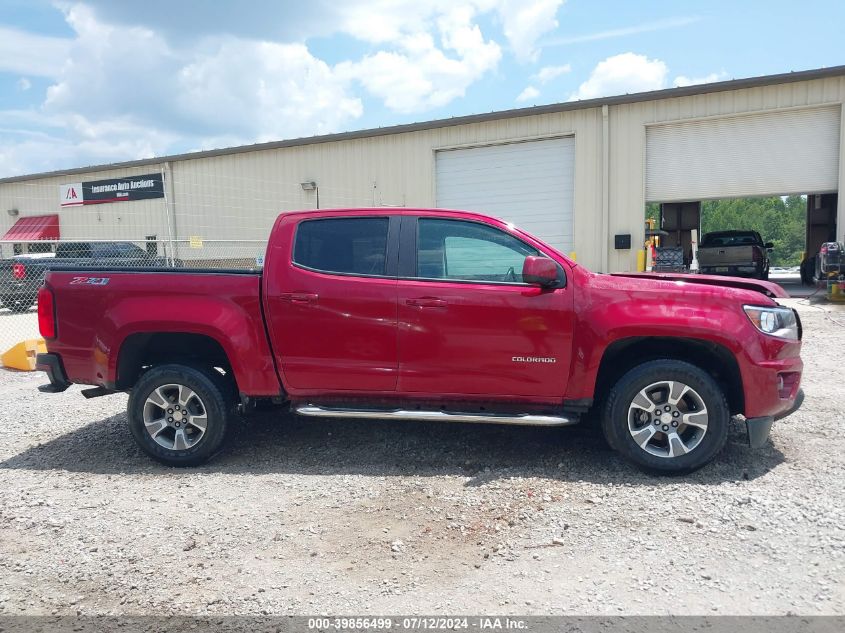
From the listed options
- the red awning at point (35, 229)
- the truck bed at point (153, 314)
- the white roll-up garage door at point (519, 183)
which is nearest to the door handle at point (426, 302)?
the truck bed at point (153, 314)

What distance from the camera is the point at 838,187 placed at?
50.4 feet

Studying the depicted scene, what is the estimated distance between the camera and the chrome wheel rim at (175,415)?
4.68m

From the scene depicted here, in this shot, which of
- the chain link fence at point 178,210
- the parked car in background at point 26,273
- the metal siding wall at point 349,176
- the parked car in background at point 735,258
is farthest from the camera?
the chain link fence at point 178,210

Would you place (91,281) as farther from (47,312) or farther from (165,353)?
(165,353)

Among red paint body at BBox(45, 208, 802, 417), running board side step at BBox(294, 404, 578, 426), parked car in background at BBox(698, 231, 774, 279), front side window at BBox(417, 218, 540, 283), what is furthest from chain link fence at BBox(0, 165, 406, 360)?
front side window at BBox(417, 218, 540, 283)

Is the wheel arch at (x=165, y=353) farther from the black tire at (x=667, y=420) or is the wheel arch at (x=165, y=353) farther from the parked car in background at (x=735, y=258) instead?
the parked car in background at (x=735, y=258)

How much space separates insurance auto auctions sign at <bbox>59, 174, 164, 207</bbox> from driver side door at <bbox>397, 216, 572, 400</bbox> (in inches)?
878

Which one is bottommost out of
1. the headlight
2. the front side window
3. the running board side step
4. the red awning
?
the running board side step

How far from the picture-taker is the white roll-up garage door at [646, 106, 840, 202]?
1541 centimetres

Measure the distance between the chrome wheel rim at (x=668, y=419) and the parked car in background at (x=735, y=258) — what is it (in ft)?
50.1

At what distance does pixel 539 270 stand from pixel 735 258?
16321mm

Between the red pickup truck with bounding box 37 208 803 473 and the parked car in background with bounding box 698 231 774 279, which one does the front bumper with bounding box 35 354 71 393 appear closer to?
the red pickup truck with bounding box 37 208 803 473

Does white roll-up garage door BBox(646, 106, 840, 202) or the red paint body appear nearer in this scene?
the red paint body

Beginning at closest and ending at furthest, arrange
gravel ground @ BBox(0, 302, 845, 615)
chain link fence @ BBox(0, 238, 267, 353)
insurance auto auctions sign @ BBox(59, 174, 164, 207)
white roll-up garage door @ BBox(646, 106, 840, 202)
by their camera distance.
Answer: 1. gravel ground @ BBox(0, 302, 845, 615)
2. chain link fence @ BBox(0, 238, 267, 353)
3. white roll-up garage door @ BBox(646, 106, 840, 202)
4. insurance auto auctions sign @ BBox(59, 174, 164, 207)
